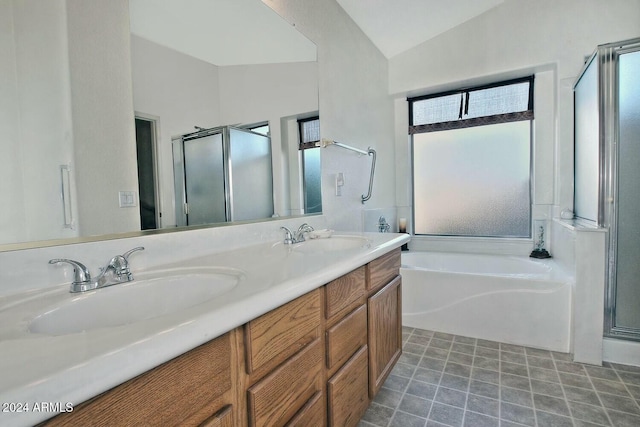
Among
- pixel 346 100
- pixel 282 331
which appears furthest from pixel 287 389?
pixel 346 100

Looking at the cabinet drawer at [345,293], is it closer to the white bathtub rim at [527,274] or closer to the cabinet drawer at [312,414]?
the cabinet drawer at [312,414]

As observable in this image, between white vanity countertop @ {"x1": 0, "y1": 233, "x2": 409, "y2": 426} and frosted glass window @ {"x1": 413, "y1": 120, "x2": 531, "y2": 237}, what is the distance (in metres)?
2.87

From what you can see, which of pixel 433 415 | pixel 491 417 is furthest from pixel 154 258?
pixel 491 417

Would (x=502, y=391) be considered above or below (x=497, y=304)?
below

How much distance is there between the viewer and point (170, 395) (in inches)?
20.3

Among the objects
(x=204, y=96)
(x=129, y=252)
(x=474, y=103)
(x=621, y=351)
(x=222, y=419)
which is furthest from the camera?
(x=474, y=103)

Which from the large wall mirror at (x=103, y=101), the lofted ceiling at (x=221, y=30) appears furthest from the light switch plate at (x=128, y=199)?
the lofted ceiling at (x=221, y=30)

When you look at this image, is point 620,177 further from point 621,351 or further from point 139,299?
point 139,299

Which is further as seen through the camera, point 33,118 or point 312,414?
point 312,414

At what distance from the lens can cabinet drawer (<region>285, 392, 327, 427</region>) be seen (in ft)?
2.81

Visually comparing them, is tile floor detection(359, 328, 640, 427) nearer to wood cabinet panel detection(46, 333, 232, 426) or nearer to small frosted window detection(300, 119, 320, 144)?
wood cabinet panel detection(46, 333, 232, 426)

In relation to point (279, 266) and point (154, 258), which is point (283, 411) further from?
point (154, 258)

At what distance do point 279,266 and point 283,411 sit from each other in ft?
1.30

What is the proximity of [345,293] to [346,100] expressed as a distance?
1747 mm
